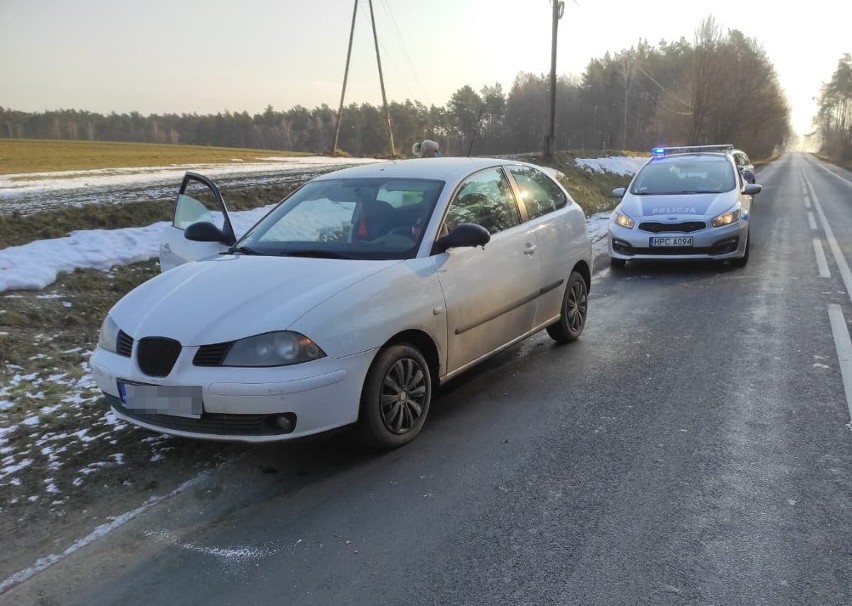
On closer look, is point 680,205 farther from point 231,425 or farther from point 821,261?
point 231,425

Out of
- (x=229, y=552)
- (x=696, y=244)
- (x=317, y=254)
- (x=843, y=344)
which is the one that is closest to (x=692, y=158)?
(x=696, y=244)

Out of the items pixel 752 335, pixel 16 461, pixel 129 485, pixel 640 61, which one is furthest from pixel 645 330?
pixel 640 61

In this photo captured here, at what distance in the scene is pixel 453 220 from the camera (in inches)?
180

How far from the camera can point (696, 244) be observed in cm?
920

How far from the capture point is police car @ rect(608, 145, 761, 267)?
927 cm

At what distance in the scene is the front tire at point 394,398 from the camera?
3.70 meters

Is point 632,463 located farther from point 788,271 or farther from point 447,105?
point 447,105

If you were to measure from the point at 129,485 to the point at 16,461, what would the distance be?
0.77 metres

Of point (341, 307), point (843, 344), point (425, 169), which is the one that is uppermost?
point (425, 169)

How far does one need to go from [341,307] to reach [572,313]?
306cm

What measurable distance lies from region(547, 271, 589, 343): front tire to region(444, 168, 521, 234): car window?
42.3 inches

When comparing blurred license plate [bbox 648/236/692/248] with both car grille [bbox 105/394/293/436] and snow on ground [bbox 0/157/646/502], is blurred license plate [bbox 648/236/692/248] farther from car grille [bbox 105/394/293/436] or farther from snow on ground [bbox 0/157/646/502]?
car grille [bbox 105/394/293/436]

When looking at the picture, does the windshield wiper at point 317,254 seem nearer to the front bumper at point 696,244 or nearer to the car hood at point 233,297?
the car hood at point 233,297

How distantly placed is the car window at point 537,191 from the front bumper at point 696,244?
142 inches
